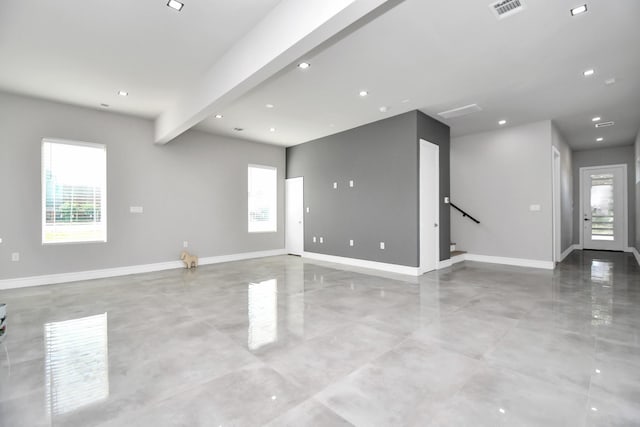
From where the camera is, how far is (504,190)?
264 inches

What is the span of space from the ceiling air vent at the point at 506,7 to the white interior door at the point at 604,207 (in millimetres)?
8701

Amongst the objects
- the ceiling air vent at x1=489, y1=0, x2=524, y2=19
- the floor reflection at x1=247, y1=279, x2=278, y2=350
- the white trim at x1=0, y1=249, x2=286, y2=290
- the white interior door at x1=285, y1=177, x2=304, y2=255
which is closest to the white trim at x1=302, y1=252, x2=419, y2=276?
the white interior door at x1=285, y1=177, x2=304, y2=255

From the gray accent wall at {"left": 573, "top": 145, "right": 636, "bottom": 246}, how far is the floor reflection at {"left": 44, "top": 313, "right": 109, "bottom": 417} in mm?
11541

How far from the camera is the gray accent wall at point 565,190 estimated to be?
680 centimetres

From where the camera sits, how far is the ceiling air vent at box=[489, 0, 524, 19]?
2.69 meters

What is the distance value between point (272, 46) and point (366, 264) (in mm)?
4687

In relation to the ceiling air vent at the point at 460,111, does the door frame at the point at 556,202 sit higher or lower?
lower

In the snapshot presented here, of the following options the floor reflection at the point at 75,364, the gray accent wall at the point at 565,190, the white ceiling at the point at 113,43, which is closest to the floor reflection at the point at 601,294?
the gray accent wall at the point at 565,190

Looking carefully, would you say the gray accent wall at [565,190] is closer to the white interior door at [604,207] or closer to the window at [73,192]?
the white interior door at [604,207]

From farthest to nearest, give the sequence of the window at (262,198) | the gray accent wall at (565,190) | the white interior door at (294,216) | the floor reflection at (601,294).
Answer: the white interior door at (294,216) → the window at (262,198) → the gray accent wall at (565,190) → the floor reflection at (601,294)

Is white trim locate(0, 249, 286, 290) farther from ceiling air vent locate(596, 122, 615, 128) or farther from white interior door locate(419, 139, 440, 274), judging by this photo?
ceiling air vent locate(596, 122, 615, 128)

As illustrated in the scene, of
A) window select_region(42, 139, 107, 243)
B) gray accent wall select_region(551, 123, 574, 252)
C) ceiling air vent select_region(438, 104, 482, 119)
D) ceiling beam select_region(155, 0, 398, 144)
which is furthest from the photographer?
gray accent wall select_region(551, 123, 574, 252)

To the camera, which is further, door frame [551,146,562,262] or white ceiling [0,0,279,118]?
door frame [551,146,562,262]

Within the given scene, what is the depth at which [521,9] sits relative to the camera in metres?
2.75
